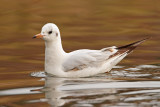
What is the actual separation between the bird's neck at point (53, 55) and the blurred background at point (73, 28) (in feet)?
1.58

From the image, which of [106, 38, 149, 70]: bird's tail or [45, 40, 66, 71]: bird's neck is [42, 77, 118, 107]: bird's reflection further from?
[106, 38, 149, 70]: bird's tail

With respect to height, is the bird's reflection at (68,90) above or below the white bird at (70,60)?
below

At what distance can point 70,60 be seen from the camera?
1070 cm

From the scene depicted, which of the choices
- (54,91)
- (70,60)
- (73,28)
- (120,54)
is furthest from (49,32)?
(73,28)

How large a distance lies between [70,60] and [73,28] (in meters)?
5.86

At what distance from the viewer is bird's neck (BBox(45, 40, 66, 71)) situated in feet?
35.3

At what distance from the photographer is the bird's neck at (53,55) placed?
35.3 ft

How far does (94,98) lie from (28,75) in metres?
2.67

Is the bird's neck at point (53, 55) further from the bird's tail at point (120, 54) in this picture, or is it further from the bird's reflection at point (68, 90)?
the bird's tail at point (120, 54)

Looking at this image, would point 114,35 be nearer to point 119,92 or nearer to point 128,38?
point 128,38

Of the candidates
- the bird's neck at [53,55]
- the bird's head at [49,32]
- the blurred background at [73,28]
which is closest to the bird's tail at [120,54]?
the blurred background at [73,28]

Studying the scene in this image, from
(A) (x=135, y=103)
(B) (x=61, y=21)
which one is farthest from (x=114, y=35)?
(A) (x=135, y=103)

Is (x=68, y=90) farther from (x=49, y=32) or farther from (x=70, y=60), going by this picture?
(x=49, y=32)

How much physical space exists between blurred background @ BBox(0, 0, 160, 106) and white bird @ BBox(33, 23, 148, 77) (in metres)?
0.59
